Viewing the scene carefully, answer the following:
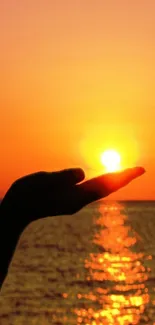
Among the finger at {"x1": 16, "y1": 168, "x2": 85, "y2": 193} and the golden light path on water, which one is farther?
the golden light path on water

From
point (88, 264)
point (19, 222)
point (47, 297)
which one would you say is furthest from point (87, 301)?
point (19, 222)

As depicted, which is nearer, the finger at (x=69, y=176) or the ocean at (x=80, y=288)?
the finger at (x=69, y=176)

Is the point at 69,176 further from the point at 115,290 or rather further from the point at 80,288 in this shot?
the point at 80,288

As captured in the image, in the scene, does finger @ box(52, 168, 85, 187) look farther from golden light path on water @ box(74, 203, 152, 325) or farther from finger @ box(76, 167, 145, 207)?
golden light path on water @ box(74, 203, 152, 325)

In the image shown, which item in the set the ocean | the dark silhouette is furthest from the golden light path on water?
the dark silhouette

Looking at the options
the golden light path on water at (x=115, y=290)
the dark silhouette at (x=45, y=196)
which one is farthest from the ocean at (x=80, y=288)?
the dark silhouette at (x=45, y=196)

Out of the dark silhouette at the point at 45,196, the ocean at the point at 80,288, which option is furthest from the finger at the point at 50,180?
the ocean at the point at 80,288

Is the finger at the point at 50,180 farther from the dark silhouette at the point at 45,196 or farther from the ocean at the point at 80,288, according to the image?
the ocean at the point at 80,288

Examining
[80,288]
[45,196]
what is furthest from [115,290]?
[45,196]

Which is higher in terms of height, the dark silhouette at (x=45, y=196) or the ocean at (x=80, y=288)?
the ocean at (x=80, y=288)
